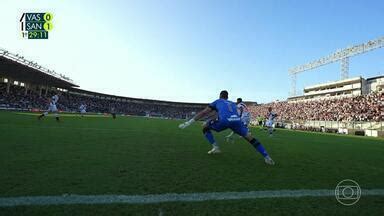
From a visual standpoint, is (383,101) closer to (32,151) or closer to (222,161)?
(222,161)

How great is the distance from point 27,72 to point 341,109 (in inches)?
2383

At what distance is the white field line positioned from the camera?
14.8 ft

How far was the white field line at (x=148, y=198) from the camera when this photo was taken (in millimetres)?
4520

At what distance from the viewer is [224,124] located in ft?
29.7

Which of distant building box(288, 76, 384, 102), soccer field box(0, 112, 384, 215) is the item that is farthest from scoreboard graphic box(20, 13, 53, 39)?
distant building box(288, 76, 384, 102)

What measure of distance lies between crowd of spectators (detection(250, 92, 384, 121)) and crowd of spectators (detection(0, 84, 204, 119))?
52481 millimetres

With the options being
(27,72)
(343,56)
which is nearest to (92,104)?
(27,72)

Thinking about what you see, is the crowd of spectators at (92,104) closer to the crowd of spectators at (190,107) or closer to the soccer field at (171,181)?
the crowd of spectators at (190,107)

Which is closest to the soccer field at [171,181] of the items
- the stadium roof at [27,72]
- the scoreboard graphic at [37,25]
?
the scoreboard graphic at [37,25]

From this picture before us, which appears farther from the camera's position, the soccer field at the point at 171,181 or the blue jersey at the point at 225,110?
the blue jersey at the point at 225,110

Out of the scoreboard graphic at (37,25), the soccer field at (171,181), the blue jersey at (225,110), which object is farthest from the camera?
the scoreboard graphic at (37,25)

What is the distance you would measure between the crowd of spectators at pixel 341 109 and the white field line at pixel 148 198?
41833 mm

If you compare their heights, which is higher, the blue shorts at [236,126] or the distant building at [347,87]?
the distant building at [347,87]

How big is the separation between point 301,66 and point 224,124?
9209 cm
